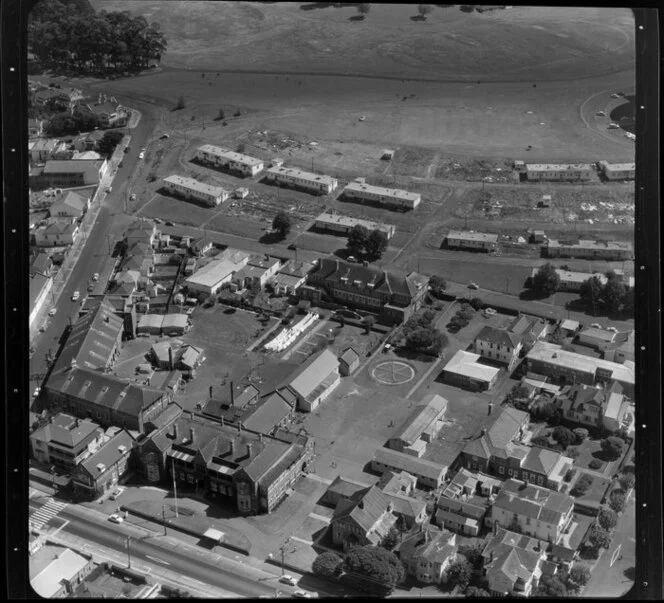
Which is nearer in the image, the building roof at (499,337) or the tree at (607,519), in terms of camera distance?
the tree at (607,519)

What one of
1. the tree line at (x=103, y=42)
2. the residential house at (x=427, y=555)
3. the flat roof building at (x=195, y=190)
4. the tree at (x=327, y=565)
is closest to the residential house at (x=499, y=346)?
the residential house at (x=427, y=555)

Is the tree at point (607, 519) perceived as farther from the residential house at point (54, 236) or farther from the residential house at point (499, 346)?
the residential house at point (54, 236)

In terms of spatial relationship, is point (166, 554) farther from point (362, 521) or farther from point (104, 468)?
point (362, 521)

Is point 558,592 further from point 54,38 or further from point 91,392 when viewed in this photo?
point 54,38

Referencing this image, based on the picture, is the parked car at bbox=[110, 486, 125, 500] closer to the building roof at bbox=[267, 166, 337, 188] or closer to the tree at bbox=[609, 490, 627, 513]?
the tree at bbox=[609, 490, 627, 513]

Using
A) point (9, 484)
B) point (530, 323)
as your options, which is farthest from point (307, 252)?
point (9, 484)

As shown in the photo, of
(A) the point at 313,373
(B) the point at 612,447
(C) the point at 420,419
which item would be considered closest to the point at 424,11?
(A) the point at 313,373
